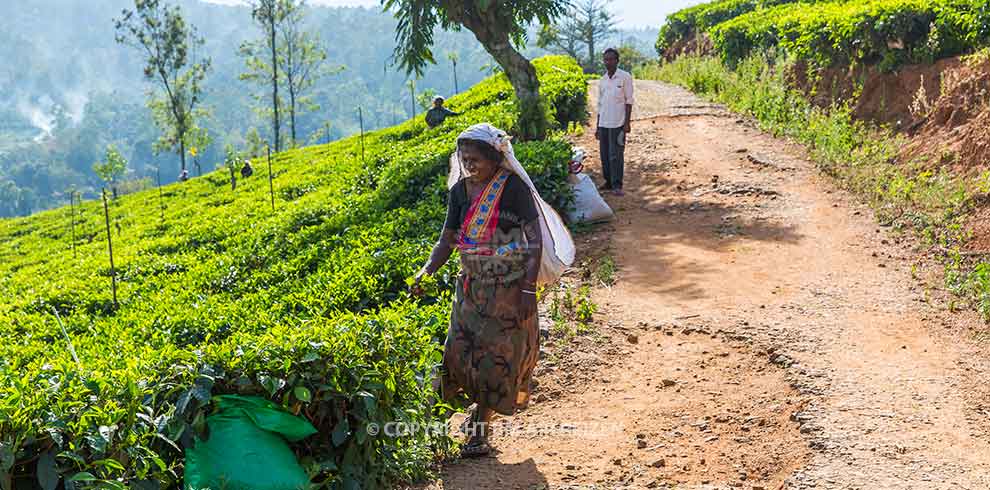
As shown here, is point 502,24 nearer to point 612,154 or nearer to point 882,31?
point 612,154

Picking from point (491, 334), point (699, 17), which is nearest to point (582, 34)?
point (699, 17)

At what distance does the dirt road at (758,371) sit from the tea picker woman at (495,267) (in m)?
0.54

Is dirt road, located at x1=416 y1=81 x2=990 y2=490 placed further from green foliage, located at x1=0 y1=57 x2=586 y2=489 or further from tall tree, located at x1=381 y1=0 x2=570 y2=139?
tall tree, located at x1=381 y1=0 x2=570 y2=139

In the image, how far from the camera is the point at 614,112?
1055 cm

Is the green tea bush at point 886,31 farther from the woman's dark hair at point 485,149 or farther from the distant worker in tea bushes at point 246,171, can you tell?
the distant worker in tea bushes at point 246,171

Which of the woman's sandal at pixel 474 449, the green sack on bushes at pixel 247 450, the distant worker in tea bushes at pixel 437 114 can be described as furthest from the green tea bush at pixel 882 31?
the green sack on bushes at pixel 247 450

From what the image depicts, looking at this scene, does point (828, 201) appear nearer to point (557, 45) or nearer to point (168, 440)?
point (168, 440)

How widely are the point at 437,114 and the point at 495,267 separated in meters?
14.7

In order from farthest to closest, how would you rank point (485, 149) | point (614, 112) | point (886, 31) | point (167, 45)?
point (167, 45) < point (886, 31) < point (614, 112) < point (485, 149)

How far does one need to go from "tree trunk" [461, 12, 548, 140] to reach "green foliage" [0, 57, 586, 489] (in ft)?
0.98

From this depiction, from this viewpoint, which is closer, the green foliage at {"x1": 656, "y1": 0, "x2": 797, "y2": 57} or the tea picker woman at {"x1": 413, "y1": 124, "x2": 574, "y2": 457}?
the tea picker woman at {"x1": 413, "y1": 124, "x2": 574, "y2": 457}

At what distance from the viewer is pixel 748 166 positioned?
12.1 m

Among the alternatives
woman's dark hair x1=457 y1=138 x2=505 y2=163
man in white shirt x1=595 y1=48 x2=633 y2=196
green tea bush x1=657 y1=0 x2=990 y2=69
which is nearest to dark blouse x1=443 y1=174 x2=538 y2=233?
woman's dark hair x1=457 y1=138 x2=505 y2=163

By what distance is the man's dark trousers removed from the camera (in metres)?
10.8
